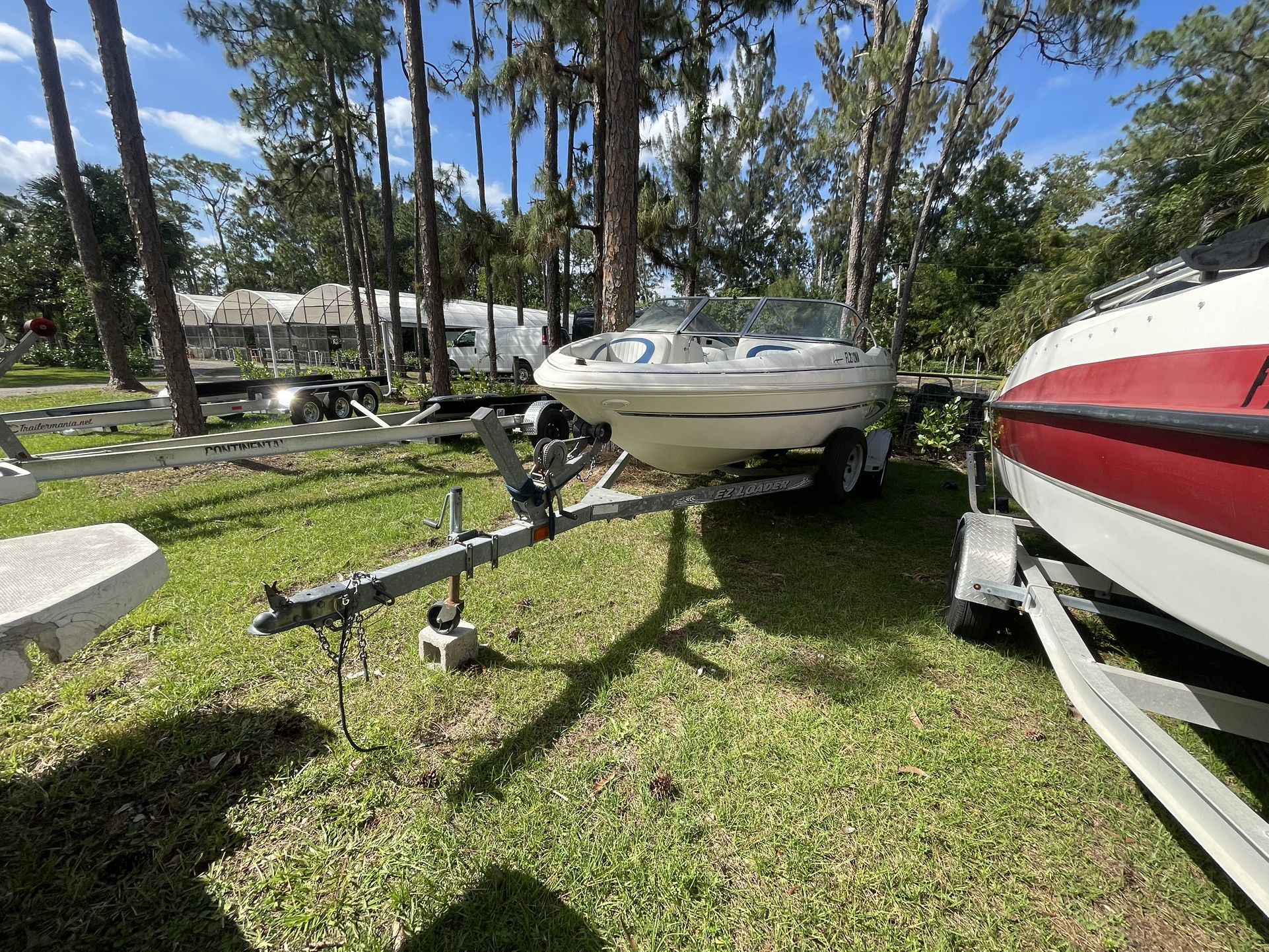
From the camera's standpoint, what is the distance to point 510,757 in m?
1.98

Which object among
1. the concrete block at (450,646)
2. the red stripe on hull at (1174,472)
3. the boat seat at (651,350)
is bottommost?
the concrete block at (450,646)

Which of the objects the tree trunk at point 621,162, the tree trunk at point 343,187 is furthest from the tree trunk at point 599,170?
the tree trunk at point 343,187

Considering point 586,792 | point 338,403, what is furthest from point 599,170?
point 586,792

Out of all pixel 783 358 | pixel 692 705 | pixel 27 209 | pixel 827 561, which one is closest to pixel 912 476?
pixel 827 561

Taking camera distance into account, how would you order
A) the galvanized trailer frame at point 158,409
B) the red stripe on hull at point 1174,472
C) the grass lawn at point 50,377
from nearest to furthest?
1. the red stripe on hull at point 1174,472
2. the galvanized trailer frame at point 158,409
3. the grass lawn at point 50,377

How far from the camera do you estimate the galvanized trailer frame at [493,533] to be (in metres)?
1.64

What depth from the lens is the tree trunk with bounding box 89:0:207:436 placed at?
526 cm

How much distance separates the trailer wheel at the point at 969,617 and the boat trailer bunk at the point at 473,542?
1435mm

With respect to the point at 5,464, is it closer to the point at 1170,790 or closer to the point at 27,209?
the point at 1170,790

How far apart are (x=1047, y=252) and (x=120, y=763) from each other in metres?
34.1

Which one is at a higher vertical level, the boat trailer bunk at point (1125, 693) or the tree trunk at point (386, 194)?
the tree trunk at point (386, 194)

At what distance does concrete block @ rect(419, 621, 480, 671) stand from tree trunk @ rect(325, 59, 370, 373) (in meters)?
13.8

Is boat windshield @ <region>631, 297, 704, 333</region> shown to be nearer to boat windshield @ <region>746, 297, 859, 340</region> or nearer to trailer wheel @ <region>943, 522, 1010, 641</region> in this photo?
boat windshield @ <region>746, 297, 859, 340</region>

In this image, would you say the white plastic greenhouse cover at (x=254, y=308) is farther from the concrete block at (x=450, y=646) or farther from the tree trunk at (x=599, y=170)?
the concrete block at (x=450, y=646)
